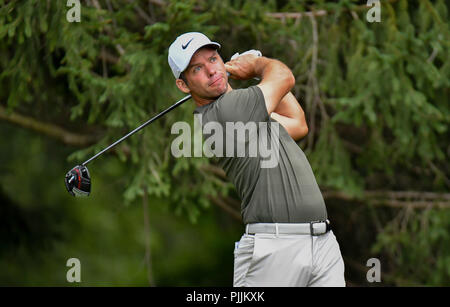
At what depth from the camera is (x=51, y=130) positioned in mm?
8031

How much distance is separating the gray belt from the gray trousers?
19mm

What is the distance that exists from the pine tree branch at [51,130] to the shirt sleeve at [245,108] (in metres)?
4.59

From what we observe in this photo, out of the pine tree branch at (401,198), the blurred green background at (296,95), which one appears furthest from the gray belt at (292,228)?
the pine tree branch at (401,198)

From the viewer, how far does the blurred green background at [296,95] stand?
6086 mm

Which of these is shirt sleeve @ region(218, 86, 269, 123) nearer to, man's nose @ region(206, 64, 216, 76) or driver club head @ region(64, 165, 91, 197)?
man's nose @ region(206, 64, 216, 76)

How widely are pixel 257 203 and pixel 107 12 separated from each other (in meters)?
3.21

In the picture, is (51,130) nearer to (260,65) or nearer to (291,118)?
(291,118)

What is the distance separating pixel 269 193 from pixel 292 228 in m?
0.19

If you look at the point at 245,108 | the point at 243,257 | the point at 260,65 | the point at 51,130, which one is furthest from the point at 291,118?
the point at 51,130

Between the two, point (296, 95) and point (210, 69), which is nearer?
point (210, 69)

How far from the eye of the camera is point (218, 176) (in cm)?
762

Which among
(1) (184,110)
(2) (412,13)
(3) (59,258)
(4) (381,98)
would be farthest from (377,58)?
(3) (59,258)

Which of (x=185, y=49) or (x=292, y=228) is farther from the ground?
(x=185, y=49)

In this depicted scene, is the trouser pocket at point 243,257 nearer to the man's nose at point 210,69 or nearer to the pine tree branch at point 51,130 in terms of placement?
the man's nose at point 210,69
